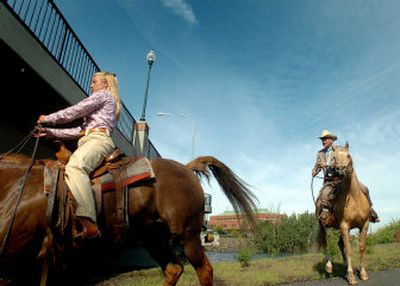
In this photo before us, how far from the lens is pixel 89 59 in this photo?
9516 millimetres

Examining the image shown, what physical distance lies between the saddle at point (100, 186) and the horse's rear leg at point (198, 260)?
0.88 m

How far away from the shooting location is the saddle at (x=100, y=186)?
3418 mm

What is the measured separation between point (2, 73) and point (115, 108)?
112 inches

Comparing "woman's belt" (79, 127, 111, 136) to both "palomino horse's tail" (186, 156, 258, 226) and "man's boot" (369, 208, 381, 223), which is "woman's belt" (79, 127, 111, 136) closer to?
"palomino horse's tail" (186, 156, 258, 226)

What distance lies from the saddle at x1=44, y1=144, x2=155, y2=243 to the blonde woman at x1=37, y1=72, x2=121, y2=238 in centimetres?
8

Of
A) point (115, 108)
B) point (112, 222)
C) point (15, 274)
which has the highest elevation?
point (115, 108)

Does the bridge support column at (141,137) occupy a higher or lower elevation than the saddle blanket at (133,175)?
higher

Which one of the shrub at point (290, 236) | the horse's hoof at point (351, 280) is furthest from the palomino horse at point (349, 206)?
the shrub at point (290, 236)

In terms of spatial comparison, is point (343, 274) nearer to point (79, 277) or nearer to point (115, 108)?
point (79, 277)

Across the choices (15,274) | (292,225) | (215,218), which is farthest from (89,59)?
(215,218)

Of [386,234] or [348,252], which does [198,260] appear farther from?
Answer: [386,234]

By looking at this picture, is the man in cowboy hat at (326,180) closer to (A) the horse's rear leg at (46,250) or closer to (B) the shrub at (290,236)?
(A) the horse's rear leg at (46,250)

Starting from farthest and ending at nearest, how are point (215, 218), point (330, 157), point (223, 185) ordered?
point (215, 218), point (330, 157), point (223, 185)

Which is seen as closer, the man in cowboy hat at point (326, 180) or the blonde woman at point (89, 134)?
the blonde woman at point (89, 134)
